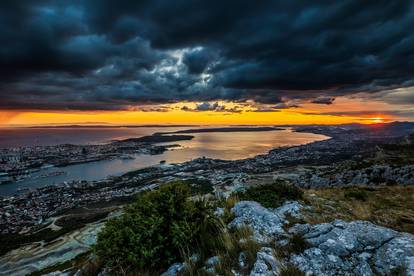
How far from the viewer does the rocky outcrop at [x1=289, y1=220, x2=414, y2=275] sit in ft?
16.3

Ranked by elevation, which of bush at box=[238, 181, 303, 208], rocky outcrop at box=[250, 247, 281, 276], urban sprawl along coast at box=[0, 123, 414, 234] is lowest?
urban sprawl along coast at box=[0, 123, 414, 234]

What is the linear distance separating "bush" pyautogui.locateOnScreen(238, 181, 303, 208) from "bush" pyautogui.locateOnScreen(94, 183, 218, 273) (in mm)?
5274

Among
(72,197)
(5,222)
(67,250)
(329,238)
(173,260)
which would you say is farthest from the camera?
(72,197)

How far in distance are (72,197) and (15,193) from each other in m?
37.8

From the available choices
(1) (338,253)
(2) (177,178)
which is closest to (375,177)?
(1) (338,253)

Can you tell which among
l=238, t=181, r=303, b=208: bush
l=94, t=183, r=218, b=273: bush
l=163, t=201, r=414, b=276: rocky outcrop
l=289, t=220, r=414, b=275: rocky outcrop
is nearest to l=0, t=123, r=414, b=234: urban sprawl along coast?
l=238, t=181, r=303, b=208: bush

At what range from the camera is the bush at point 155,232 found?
6.47 m

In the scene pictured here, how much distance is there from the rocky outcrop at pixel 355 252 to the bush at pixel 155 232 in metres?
2.92

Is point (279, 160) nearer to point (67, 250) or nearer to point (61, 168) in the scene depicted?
point (67, 250)

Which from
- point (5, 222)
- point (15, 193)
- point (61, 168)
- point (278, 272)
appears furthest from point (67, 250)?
point (61, 168)

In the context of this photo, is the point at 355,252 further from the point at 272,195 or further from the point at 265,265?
the point at 272,195

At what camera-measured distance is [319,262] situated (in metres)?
5.29

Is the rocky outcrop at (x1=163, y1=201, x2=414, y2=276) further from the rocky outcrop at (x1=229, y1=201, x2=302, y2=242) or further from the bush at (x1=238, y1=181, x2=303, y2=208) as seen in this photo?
the bush at (x1=238, y1=181, x2=303, y2=208)

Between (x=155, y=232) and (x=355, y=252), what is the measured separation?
16.8ft
